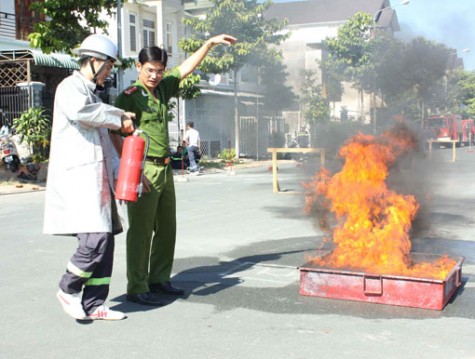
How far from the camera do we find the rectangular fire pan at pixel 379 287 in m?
4.36

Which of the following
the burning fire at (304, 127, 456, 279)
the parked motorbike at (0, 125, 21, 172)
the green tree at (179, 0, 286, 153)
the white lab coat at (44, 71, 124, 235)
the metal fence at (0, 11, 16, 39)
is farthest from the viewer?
the green tree at (179, 0, 286, 153)

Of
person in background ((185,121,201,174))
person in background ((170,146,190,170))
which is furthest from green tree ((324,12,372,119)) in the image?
person in background ((170,146,190,170))

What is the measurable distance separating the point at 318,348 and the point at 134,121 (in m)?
2.15

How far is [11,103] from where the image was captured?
64.2ft

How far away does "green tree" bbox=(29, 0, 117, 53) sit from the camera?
49.0 feet

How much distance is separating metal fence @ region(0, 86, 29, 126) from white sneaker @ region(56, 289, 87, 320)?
1584 centimetres

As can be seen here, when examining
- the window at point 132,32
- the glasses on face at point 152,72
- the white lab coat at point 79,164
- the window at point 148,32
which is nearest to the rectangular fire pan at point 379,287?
the white lab coat at point 79,164

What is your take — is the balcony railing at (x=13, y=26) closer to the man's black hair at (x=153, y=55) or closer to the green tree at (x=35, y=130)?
the green tree at (x=35, y=130)

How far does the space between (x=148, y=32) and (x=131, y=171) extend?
2450 centimetres

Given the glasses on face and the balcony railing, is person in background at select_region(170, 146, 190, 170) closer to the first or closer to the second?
the balcony railing

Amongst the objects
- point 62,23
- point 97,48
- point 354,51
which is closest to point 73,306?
point 97,48

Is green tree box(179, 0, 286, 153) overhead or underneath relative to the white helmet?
overhead

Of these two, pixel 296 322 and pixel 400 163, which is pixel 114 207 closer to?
pixel 296 322

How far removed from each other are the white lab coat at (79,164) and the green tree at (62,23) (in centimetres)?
1175
